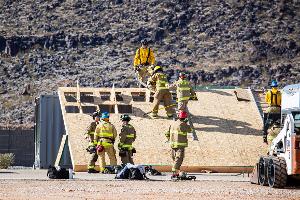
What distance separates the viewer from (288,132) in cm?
2238

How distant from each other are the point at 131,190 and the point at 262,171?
3.91 meters

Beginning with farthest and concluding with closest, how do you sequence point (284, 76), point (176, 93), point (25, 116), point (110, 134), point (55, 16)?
point (55, 16) → point (284, 76) → point (25, 116) → point (176, 93) → point (110, 134)

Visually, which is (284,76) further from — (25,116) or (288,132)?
(288,132)

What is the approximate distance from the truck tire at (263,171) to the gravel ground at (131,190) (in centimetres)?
25

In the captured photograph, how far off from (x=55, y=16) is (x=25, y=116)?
18311mm

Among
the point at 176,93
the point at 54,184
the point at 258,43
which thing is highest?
the point at 258,43

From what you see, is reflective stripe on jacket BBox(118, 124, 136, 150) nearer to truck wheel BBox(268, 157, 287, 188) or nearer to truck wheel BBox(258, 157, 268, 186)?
truck wheel BBox(258, 157, 268, 186)

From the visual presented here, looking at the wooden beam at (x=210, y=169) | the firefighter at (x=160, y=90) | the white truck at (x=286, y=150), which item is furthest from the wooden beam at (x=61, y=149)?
the white truck at (x=286, y=150)

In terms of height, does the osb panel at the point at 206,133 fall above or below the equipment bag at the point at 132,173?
above

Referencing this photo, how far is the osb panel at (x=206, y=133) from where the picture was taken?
32.8 meters

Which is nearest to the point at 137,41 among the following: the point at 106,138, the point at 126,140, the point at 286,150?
the point at 106,138

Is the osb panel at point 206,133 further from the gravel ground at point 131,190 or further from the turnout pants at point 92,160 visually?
the gravel ground at point 131,190

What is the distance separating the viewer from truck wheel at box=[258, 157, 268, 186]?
23.1 meters

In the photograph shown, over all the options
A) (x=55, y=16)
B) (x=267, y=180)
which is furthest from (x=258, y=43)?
(x=267, y=180)
